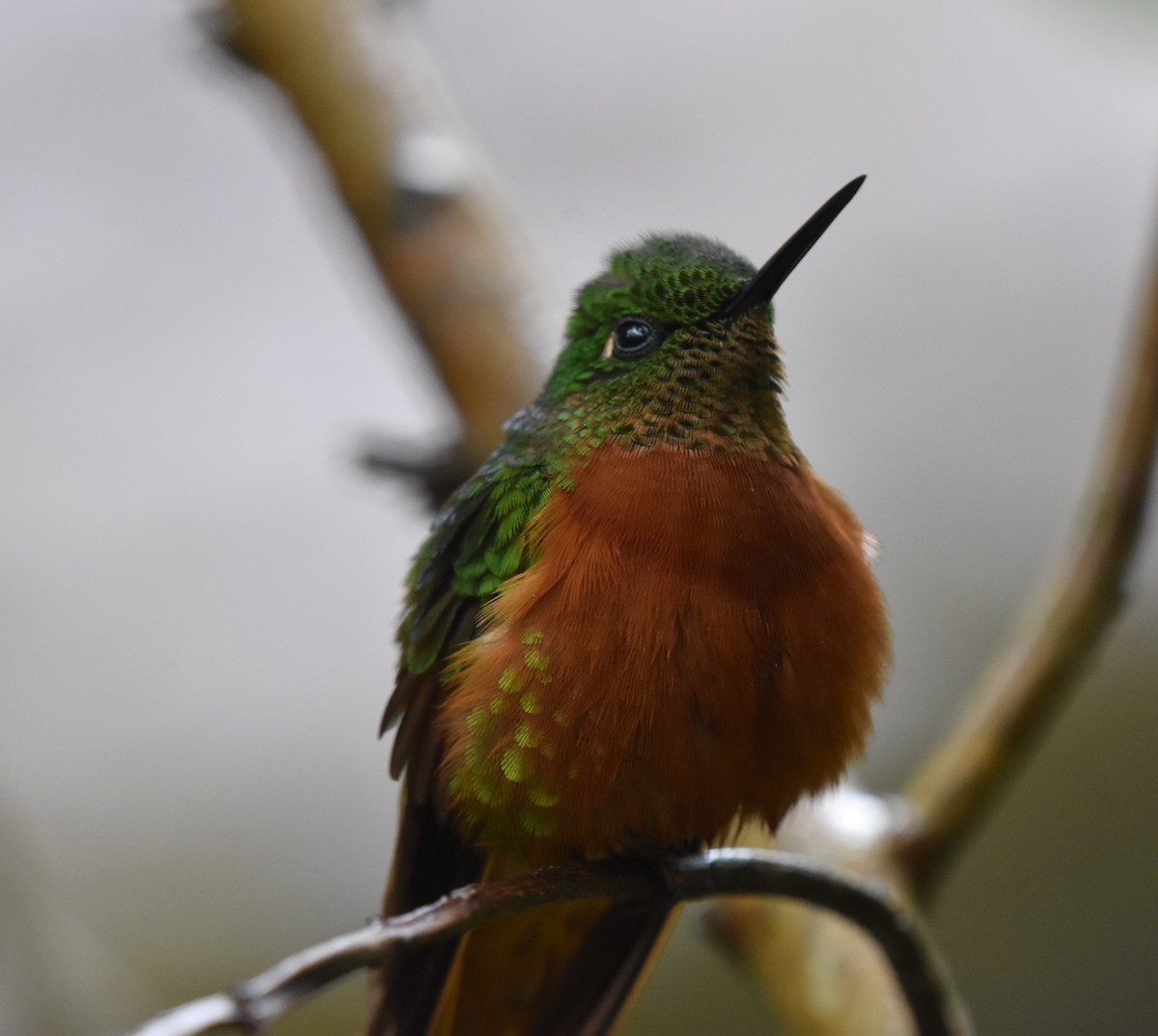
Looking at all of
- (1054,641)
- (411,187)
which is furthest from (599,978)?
(411,187)

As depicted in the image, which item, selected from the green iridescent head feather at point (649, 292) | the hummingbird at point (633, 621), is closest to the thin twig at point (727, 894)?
the hummingbird at point (633, 621)

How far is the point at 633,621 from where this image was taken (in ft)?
5.29

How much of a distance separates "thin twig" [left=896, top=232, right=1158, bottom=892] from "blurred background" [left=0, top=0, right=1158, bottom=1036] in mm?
2356

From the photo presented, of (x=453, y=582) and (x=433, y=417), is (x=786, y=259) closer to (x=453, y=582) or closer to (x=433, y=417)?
(x=453, y=582)

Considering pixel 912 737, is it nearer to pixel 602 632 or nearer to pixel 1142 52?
pixel 1142 52

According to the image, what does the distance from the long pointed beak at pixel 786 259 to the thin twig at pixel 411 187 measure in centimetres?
86

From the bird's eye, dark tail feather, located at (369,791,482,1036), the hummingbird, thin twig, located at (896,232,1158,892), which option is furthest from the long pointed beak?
dark tail feather, located at (369,791,482,1036)

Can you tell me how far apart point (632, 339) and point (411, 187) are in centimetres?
102

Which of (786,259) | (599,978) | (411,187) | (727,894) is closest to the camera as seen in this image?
(786,259)

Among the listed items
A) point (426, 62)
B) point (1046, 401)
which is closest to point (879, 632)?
point (426, 62)

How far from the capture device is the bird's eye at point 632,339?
1.85 m

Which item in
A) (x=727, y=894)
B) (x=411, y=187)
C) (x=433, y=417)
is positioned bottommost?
(x=727, y=894)

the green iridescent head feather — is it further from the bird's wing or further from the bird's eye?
the bird's wing

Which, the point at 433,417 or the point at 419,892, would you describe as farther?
the point at 433,417
